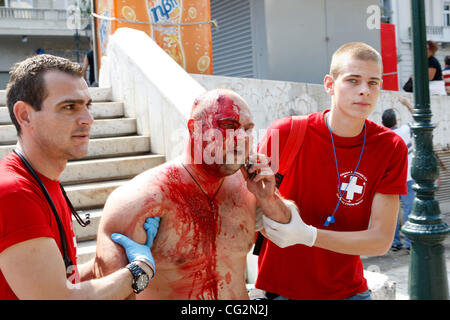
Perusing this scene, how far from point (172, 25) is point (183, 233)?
21.4 feet

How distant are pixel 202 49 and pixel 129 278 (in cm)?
690

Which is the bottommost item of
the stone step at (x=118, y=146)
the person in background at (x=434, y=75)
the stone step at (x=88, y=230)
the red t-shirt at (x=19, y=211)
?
the stone step at (x=88, y=230)

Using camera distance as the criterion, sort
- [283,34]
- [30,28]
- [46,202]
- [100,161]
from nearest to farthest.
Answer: [46,202]
[100,161]
[283,34]
[30,28]

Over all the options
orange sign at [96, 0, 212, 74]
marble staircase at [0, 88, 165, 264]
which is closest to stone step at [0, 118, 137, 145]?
marble staircase at [0, 88, 165, 264]

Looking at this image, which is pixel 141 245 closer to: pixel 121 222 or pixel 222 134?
pixel 121 222

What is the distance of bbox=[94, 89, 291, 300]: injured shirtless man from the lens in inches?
69.7

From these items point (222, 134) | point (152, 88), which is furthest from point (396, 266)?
point (222, 134)

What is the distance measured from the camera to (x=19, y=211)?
1.46m

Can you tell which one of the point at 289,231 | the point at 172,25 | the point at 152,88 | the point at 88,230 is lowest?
the point at 88,230

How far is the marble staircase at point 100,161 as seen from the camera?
13.7 ft

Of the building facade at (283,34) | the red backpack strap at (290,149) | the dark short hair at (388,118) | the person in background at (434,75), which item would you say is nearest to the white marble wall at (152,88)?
the red backpack strap at (290,149)

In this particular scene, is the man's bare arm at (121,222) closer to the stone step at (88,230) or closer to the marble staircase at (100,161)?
the marble staircase at (100,161)

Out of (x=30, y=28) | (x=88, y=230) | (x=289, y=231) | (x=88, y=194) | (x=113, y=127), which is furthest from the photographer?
(x=30, y=28)

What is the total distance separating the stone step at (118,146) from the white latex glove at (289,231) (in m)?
3.30
